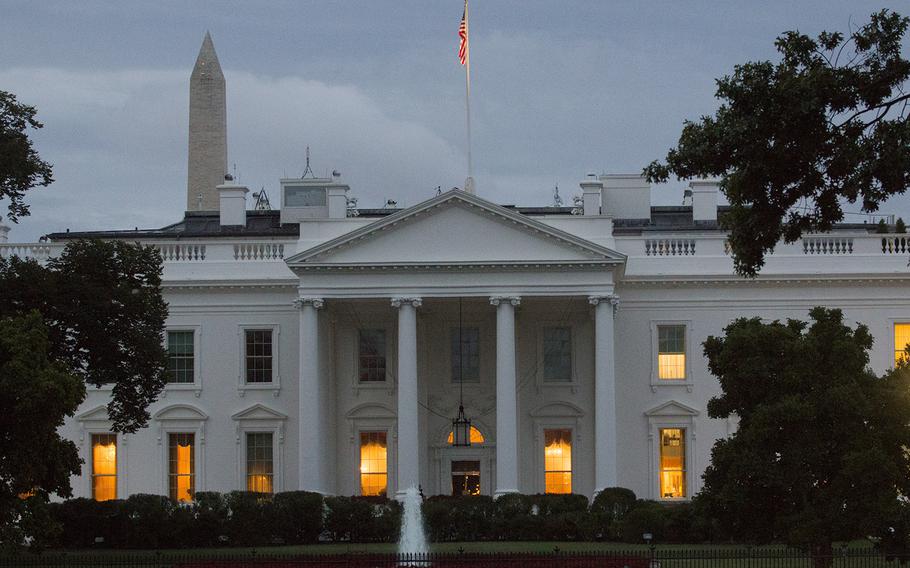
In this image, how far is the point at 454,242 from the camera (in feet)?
175

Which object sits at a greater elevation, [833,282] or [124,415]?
[833,282]

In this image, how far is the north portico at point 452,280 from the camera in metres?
52.6

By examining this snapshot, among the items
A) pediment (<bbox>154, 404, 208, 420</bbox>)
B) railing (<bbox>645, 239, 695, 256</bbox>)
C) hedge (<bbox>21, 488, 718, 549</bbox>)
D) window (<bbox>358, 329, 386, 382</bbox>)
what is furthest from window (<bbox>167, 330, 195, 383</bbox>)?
railing (<bbox>645, 239, 695, 256</bbox>)

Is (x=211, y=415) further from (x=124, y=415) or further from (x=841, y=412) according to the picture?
(x=841, y=412)

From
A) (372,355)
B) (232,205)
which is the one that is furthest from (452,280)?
(232,205)

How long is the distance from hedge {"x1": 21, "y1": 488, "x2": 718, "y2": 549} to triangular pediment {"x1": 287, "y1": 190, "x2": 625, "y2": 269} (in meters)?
8.54

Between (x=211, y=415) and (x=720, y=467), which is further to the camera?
(x=211, y=415)

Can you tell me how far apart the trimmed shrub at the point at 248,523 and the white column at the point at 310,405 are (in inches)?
247

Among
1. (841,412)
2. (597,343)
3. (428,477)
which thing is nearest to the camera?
(841,412)

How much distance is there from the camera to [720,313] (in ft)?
184

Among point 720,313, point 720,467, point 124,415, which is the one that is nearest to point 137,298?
point 124,415

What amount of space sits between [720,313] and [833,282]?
3858 mm

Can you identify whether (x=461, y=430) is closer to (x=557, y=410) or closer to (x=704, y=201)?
(x=557, y=410)

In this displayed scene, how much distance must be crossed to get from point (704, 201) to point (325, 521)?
21804 mm
